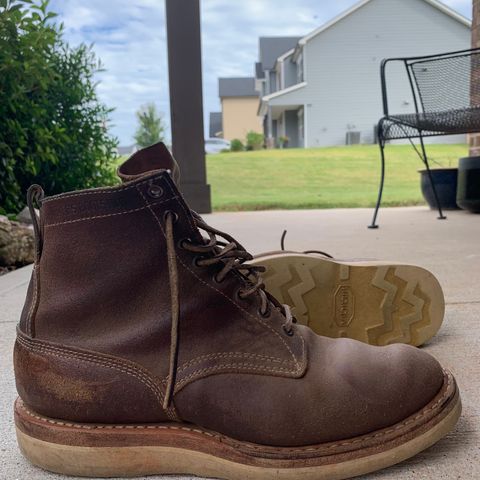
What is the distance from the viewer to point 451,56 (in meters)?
3.23

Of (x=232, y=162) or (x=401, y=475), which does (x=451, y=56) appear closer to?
(x=401, y=475)

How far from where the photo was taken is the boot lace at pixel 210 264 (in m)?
0.67

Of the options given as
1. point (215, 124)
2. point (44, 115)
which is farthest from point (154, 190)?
point (215, 124)

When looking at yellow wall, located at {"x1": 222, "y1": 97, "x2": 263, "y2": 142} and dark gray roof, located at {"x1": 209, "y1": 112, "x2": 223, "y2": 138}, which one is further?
dark gray roof, located at {"x1": 209, "y1": 112, "x2": 223, "y2": 138}

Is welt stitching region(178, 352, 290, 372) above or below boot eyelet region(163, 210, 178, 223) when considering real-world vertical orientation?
below

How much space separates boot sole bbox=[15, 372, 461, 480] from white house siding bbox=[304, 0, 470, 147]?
57.5 feet

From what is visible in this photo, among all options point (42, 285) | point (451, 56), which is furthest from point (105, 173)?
point (42, 285)

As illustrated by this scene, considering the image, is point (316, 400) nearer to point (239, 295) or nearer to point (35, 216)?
point (239, 295)

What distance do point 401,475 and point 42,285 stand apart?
1.69ft

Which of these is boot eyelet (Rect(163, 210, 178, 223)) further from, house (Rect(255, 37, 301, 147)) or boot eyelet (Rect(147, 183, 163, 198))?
house (Rect(255, 37, 301, 147))

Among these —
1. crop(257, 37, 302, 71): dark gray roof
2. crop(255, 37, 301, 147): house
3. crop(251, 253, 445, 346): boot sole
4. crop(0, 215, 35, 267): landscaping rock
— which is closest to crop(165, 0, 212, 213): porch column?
crop(0, 215, 35, 267): landscaping rock

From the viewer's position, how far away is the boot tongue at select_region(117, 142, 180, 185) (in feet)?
2.27

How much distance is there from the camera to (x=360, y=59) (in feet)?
57.9

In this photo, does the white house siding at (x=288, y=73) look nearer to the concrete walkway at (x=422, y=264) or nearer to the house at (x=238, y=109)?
the house at (x=238, y=109)
